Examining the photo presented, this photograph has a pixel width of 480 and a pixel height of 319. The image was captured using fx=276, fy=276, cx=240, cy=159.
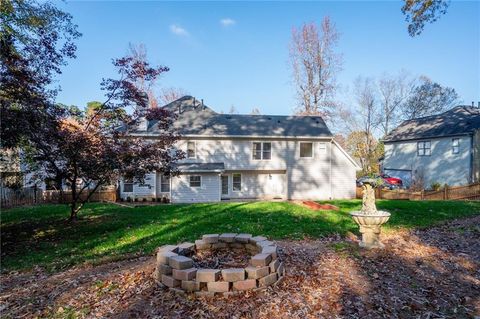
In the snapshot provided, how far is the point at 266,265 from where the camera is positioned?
14.4 ft

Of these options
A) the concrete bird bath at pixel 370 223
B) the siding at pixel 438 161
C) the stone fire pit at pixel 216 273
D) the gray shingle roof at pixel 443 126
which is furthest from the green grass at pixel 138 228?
the gray shingle roof at pixel 443 126

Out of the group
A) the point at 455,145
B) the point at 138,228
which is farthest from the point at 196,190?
the point at 455,145

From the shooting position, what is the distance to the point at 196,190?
20.2m

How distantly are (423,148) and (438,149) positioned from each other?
4.98 feet

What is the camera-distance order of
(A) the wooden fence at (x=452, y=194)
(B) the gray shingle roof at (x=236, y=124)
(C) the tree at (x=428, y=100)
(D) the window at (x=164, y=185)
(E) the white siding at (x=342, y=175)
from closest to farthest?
1. (A) the wooden fence at (x=452, y=194)
2. (D) the window at (x=164, y=185)
3. (B) the gray shingle roof at (x=236, y=124)
4. (E) the white siding at (x=342, y=175)
5. (C) the tree at (x=428, y=100)

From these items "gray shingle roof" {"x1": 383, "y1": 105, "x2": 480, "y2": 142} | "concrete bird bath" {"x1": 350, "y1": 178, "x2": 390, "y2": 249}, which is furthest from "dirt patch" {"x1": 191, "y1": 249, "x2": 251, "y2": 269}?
"gray shingle roof" {"x1": 383, "y1": 105, "x2": 480, "y2": 142}

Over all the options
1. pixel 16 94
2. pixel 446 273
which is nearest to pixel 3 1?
pixel 16 94

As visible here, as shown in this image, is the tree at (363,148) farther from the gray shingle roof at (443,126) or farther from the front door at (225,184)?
the front door at (225,184)

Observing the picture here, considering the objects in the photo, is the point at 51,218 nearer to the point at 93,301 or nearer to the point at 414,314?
the point at 93,301

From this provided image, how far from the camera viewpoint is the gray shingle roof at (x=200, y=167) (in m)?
19.8

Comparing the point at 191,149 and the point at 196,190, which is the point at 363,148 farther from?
the point at 196,190

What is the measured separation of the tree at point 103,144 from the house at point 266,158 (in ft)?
35.3

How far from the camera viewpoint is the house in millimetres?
21234

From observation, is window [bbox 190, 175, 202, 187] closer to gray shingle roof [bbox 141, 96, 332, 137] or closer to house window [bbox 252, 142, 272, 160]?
gray shingle roof [bbox 141, 96, 332, 137]
